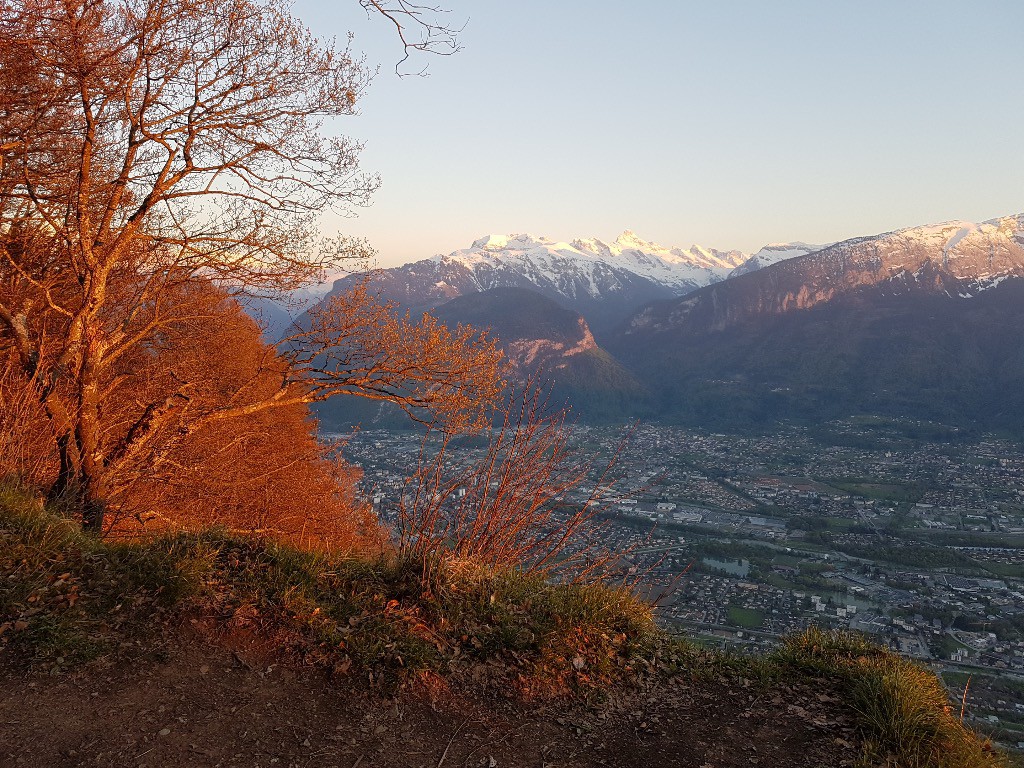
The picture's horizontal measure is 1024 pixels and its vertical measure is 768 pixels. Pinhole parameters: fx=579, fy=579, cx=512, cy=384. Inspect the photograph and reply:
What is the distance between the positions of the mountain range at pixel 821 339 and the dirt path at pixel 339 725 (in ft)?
294

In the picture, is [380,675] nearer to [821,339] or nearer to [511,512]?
[511,512]

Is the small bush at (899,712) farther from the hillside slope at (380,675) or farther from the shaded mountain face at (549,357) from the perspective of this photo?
the shaded mountain face at (549,357)

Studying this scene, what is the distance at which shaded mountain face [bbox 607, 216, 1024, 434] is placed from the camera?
10456cm

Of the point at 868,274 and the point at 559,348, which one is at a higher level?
the point at 868,274

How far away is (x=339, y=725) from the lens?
3.18 m

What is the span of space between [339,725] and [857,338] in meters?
146

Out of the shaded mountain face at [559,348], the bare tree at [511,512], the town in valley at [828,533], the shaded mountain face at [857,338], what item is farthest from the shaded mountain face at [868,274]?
the bare tree at [511,512]

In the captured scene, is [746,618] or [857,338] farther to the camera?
[857,338]

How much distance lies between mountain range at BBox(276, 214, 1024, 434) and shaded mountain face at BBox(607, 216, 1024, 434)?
1.16 feet

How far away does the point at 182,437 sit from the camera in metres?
6.96

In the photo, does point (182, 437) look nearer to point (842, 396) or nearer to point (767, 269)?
point (842, 396)

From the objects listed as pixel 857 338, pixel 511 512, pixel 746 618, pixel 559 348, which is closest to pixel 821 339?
pixel 857 338

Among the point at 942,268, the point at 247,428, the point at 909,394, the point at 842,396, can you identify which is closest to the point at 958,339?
the point at 909,394

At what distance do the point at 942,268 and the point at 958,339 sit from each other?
37.7m
